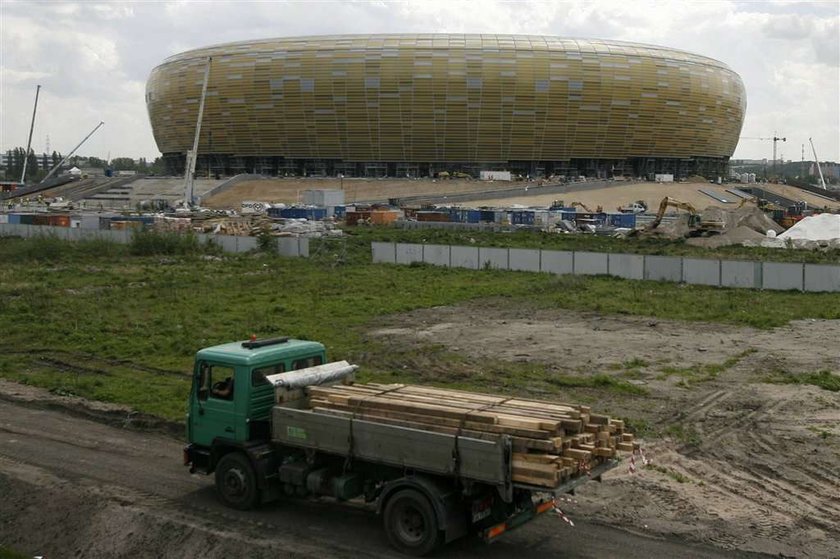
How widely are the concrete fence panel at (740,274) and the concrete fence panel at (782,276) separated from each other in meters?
0.23

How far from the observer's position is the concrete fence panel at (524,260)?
37.8m

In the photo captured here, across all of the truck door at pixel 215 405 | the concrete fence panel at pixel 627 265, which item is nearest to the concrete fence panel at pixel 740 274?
the concrete fence panel at pixel 627 265

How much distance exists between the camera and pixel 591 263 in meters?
36.3

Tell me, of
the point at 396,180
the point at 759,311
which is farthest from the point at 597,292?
the point at 396,180

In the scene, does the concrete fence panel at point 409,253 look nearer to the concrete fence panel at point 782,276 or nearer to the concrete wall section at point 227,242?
the concrete wall section at point 227,242

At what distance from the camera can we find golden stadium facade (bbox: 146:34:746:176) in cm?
9025

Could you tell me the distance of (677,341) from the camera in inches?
897

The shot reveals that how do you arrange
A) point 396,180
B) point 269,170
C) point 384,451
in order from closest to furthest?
point 384,451
point 396,180
point 269,170

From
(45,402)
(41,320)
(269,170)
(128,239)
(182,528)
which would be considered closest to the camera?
(182,528)

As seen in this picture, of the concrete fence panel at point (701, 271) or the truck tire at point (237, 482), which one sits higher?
the concrete fence panel at point (701, 271)

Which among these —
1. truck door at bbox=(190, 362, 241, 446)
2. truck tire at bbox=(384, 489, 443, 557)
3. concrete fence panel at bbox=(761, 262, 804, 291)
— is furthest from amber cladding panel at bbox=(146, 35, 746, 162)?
truck tire at bbox=(384, 489, 443, 557)

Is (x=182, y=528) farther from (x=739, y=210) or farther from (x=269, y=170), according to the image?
(x=269, y=170)

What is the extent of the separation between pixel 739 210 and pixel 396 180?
151 feet

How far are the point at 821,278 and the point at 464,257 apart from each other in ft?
47.8
